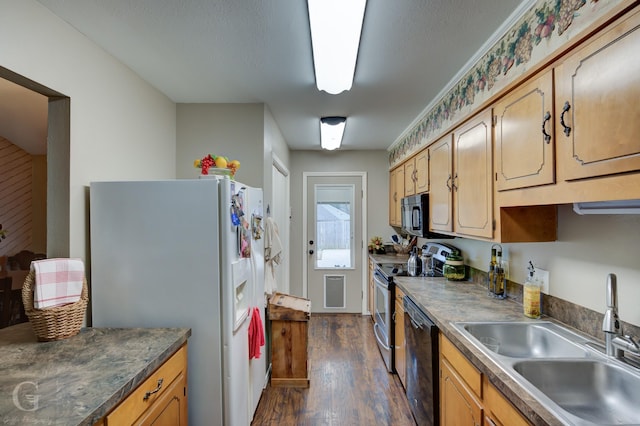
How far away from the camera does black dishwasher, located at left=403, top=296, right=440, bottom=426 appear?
1.75m

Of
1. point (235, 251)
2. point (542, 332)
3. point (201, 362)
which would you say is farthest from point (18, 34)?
point (542, 332)

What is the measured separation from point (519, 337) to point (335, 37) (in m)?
1.68

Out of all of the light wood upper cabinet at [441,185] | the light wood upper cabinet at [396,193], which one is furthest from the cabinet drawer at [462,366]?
the light wood upper cabinet at [396,193]

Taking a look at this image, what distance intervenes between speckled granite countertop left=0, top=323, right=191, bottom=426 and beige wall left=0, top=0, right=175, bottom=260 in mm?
454

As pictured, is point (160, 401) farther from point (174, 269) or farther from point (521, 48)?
point (521, 48)

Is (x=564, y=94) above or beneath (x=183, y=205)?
above

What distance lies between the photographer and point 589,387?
116 cm

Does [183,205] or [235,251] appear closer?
[183,205]

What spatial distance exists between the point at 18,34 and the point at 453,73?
229 cm

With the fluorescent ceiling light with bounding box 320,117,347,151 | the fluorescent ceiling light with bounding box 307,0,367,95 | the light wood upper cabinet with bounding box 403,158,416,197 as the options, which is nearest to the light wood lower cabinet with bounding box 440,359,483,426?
the fluorescent ceiling light with bounding box 307,0,367,95

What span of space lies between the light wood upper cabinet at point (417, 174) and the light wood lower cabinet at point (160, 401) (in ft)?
7.75

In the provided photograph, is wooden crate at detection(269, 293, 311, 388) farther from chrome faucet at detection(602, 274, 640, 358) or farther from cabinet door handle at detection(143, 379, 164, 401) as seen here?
chrome faucet at detection(602, 274, 640, 358)

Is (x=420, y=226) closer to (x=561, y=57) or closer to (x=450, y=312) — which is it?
(x=450, y=312)

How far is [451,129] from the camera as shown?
2266 mm
